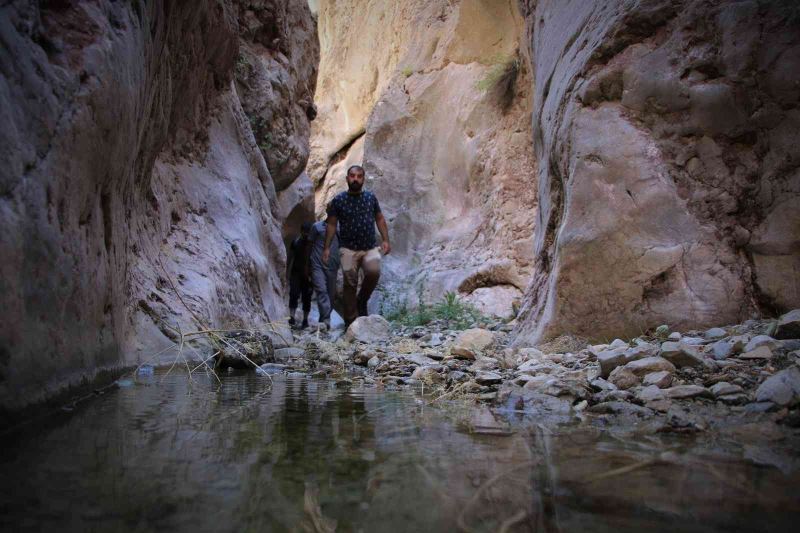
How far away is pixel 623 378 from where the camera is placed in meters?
2.12

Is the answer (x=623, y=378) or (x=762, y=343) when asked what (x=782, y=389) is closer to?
(x=623, y=378)

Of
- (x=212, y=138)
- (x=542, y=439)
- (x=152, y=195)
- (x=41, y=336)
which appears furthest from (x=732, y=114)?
(x=212, y=138)

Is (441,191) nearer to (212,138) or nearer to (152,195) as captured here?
(212,138)

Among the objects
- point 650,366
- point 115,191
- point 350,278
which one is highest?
point 350,278

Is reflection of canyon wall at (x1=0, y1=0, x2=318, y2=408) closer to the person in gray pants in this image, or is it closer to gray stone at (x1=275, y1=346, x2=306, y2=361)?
gray stone at (x1=275, y1=346, x2=306, y2=361)

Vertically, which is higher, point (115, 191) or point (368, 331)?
point (115, 191)

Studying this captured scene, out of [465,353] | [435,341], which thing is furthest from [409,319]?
[465,353]

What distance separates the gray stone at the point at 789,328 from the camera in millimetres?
2404

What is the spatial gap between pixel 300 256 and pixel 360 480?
8.63 m

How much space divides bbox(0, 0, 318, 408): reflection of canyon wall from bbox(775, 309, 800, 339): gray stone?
287cm

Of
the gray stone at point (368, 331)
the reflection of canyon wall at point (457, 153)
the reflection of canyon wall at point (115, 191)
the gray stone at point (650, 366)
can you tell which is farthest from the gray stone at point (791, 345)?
the reflection of canyon wall at point (457, 153)

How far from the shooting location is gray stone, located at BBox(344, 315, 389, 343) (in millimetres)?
5574

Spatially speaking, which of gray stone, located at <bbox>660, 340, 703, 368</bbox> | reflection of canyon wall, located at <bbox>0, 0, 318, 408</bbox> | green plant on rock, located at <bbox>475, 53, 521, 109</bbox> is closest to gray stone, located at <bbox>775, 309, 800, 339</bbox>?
gray stone, located at <bbox>660, 340, 703, 368</bbox>

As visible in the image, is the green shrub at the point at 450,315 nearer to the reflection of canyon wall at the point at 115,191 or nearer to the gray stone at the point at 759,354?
the reflection of canyon wall at the point at 115,191
